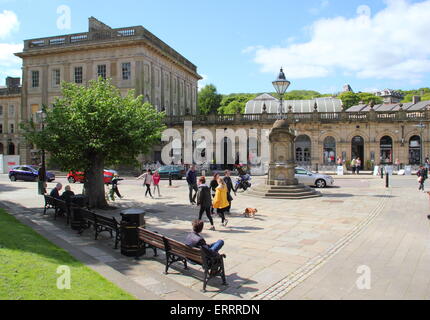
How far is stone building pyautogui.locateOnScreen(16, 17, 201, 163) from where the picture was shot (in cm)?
4284

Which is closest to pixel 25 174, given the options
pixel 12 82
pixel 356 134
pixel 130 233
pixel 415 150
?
pixel 130 233

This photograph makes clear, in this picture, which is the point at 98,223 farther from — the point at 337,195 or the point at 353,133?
the point at 353,133

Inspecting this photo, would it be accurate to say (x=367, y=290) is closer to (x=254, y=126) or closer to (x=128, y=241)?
(x=128, y=241)

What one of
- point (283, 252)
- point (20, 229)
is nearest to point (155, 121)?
point (20, 229)

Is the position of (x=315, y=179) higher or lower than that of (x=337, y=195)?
higher

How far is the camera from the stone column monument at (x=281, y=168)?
65.7 feet

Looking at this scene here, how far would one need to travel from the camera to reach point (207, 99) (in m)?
82.5

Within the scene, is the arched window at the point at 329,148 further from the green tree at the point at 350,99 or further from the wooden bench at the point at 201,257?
the green tree at the point at 350,99

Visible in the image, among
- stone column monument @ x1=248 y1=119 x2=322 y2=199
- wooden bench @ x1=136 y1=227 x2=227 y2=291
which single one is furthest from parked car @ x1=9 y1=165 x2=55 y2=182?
wooden bench @ x1=136 y1=227 x2=227 y2=291

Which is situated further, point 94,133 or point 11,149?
point 11,149

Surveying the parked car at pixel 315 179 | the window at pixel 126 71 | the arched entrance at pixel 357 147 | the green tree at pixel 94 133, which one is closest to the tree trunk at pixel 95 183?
the green tree at pixel 94 133

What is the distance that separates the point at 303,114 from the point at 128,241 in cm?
3705

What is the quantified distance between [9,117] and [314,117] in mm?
50921
